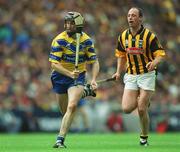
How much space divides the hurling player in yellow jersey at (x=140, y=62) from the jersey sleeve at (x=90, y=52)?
27.3 inches

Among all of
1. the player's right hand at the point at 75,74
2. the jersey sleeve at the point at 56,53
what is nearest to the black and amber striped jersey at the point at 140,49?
the player's right hand at the point at 75,74

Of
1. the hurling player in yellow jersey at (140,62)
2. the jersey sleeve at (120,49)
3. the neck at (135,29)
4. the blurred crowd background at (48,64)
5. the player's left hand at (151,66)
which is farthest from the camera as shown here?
the blurred crowd background at (48,64)

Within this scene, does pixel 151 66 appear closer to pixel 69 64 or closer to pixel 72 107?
pixel 69 64

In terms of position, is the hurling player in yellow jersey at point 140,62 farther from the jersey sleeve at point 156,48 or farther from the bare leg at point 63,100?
the bare leg at point 63,100

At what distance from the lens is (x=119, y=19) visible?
91.5 feet

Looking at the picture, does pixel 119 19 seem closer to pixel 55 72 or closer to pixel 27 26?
pixel 27 26

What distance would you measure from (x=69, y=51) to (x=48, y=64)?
1281 cm

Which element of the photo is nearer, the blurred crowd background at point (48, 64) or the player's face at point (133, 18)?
the player's face at point (133, 18)

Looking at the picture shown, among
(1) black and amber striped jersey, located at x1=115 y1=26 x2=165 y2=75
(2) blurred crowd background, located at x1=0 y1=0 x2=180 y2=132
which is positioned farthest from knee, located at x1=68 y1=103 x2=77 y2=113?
(2) blurred crowd background, located at x1=0 y1=0 x2=180 y2=132

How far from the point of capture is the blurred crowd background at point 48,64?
995 inches

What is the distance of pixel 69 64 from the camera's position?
14367 mm

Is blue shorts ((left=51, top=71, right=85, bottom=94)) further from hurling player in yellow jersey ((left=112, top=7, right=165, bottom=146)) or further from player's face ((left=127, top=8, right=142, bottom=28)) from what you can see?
player's face ((left=127, top=8, right=142, bottom=28))

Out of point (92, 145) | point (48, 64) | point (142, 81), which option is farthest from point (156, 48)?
point (48, 64)

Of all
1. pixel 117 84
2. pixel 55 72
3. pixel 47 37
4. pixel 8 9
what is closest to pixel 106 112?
pixel 117 84
